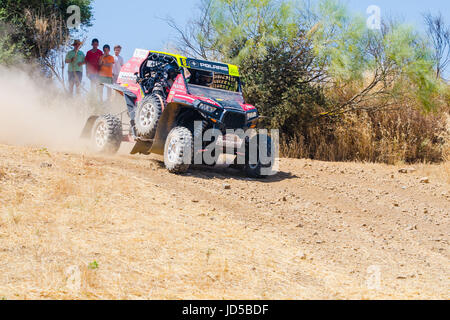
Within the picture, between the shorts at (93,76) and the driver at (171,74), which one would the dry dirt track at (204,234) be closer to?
the driver at (171,74)

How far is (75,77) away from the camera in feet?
49.8

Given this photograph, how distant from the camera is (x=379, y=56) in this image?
46.2ft

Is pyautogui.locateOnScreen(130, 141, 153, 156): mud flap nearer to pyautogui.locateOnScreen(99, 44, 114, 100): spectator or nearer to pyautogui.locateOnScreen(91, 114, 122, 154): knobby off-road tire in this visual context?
pyautogui.locateOnScreen(91, 114, 122, 154): knobby off-road tire

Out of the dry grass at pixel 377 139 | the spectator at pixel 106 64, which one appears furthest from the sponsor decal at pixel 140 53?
the dry grass at pixel 377 139

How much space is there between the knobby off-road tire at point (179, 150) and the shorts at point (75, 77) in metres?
6.91

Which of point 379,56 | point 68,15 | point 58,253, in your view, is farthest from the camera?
point 68,15

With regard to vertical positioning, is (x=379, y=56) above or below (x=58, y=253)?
above

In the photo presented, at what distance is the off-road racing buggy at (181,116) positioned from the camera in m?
9.25

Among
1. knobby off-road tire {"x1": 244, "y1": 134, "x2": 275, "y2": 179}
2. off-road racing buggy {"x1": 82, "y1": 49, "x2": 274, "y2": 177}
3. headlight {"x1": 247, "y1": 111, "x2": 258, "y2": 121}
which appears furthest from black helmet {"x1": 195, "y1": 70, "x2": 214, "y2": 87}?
knobby off-road tire {"x1": 244, "y1": 134, "x2": 275, "y2": 179}

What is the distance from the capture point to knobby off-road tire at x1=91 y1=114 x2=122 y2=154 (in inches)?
409

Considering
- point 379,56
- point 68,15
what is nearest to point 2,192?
point 379,56

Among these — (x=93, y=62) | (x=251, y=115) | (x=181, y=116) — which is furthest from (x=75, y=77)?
(x=251, y=115)
